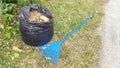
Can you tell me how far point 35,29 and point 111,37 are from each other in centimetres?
163

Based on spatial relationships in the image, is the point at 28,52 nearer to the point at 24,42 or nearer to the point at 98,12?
the point at 24,42

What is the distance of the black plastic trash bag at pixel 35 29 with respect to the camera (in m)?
3.22

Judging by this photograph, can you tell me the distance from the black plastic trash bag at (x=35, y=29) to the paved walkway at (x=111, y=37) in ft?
3.39

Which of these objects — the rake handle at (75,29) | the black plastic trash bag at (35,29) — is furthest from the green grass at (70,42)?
the black plastic trash bag at (35,29)

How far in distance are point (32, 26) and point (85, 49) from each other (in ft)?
3.52

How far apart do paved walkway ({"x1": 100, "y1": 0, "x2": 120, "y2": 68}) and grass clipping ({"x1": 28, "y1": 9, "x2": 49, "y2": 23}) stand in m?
1.19

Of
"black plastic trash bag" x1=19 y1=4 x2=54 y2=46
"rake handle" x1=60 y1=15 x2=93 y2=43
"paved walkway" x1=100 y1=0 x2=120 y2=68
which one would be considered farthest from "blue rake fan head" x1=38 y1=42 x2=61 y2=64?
"paved walkway" x1=100 y1=0 x2=120 y2=68

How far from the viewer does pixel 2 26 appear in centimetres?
356

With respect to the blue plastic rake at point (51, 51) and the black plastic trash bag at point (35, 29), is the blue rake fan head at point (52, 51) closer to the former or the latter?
the blue plastic rake at point (51, 51)

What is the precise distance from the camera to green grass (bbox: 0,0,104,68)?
131 inches

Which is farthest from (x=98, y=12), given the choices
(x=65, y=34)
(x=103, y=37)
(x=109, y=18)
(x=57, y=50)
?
(x=57, y=50)

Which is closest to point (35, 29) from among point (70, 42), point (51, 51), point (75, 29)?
point (51, 51)

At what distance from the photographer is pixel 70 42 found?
385 centimetres

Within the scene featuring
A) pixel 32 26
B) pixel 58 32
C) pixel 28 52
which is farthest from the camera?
pixel 58 32
